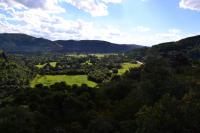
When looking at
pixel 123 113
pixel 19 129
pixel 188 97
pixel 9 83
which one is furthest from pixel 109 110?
pixel 9 83

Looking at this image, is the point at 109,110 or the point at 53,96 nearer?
the point at 109,110

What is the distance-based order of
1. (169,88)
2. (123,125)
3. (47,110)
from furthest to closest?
1. (47,110)
2. (169,88)
3. (123,125)

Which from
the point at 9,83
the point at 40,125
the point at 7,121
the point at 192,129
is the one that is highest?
the point at 192,129

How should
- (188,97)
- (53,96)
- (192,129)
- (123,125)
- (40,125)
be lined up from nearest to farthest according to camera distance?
1. (192,129)
2. (188,97)
3. (123,125)
4. (40,125)
5. (53,96)

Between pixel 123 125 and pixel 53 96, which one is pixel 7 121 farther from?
pixel 53 96

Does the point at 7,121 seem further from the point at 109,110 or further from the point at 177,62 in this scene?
the point at 177,62

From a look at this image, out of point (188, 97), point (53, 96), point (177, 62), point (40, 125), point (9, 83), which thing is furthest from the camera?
point (9, 83)

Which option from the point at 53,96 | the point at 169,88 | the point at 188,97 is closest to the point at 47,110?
the point at 53,96

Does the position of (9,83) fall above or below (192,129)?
below

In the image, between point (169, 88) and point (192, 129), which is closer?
point (192, 129)
